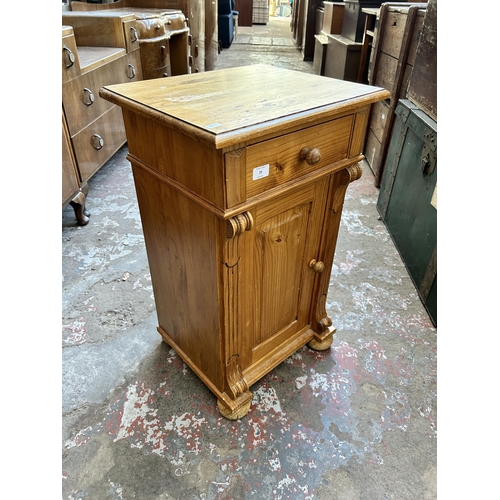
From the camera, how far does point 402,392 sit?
52.6 inches

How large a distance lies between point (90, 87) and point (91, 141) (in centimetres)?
32

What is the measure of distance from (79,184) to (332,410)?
1882 millimetres

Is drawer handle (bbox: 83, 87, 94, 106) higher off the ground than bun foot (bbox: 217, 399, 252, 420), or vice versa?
drawer handle (bbox: 83, 87, 94, 106)

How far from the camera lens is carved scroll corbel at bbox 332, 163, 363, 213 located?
108cm

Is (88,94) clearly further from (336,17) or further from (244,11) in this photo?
(244,11)

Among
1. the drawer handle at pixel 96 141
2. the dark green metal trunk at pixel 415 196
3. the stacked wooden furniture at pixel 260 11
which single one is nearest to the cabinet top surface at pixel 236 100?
the dark green metal trunk at pixel 415 196

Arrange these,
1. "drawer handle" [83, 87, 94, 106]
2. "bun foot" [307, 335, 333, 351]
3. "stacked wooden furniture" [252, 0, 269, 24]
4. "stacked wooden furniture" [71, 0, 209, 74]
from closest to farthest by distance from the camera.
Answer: "bun foot" [307, 335, 333, 351], "drawer handle" [83, 87, 94, 106], "stacked wooden furniture" [71, 0, 209, 74], "stacked wooden furniture" [252, 0, 269, 24]

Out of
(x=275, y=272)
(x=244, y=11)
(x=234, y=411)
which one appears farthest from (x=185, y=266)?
(x=244, y=11)

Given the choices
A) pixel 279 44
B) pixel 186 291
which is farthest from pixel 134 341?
pixel 279 44

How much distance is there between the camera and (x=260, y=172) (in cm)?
83

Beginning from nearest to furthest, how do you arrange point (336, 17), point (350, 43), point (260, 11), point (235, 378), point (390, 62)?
1. point (235, 378)
2. point (390, 62)
3. point (350, 43)
4. point (336, 17)
5. point (260, 11)

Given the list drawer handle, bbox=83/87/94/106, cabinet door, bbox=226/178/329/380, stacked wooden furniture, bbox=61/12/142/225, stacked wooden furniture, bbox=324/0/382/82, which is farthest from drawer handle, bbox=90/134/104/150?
stacked wooden furniture, bbox=324/0/382/82

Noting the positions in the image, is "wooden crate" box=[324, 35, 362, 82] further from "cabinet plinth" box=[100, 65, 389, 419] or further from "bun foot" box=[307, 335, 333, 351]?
"bun foot" box=[307, 335, 333, 351]

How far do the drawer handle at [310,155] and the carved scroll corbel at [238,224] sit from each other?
21 centimetres
